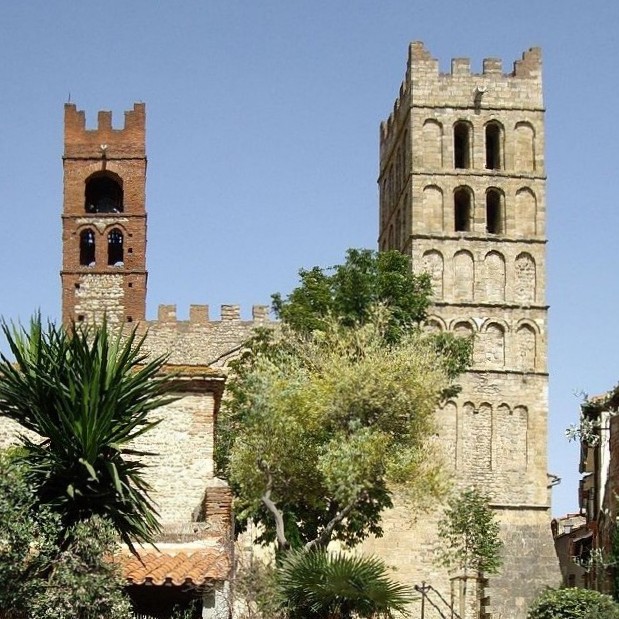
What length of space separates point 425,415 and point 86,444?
33.3ft

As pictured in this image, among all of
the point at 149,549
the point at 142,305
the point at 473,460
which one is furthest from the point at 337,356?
the point at 142,305

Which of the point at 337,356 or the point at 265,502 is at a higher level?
the point at 337,356

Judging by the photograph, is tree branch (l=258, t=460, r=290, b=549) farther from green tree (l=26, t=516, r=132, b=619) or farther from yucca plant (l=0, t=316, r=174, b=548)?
green tree (l=26, t=516, r=132, b=619)

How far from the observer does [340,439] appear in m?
26.5

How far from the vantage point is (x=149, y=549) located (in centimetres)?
2230

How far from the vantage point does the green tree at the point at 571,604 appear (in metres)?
22.1

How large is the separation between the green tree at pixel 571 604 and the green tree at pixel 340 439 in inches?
130

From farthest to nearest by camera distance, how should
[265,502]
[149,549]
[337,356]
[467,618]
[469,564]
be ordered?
[467,618] → [469,564] → [337,356] → [265,502] → [149,549]

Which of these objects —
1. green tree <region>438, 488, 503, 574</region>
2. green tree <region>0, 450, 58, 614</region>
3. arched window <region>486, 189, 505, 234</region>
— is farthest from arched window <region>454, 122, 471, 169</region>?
green tree <region>0, 450, 58, 614</region>

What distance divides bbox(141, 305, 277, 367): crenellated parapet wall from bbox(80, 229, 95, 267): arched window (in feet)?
20.3

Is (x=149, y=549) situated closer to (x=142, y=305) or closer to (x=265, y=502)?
(x=265, y=502)

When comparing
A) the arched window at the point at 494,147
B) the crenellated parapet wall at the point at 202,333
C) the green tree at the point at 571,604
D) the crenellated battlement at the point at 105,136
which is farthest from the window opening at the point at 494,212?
the green tree at the point at 571,604

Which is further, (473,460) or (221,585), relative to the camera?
(473,460)

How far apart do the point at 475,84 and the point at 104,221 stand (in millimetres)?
15923
